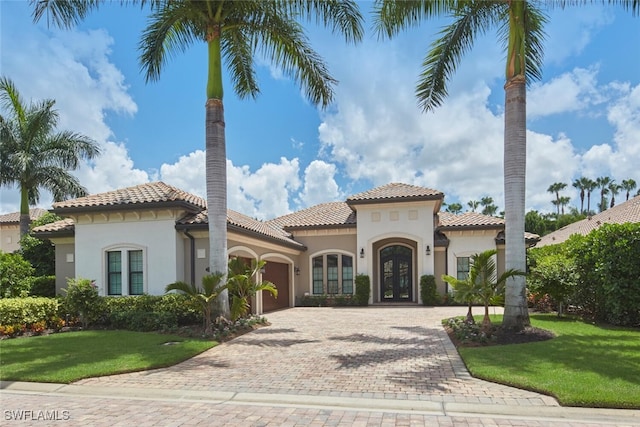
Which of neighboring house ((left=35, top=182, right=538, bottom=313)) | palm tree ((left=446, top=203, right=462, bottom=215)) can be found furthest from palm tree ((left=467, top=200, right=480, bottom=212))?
neighboring house ((left=35, top=182, right=538, bottom=313))

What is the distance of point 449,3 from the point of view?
11414 millimetres

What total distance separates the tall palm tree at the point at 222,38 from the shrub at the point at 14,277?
9076mm

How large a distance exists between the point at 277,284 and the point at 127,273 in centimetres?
750

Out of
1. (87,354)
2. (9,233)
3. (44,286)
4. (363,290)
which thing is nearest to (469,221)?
(363,290)

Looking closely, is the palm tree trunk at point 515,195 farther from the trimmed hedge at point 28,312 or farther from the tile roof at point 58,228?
the tile roof at point 58,228

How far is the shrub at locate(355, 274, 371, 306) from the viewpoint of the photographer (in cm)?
2180

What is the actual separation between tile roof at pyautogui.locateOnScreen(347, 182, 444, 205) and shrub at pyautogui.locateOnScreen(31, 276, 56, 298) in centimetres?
1382

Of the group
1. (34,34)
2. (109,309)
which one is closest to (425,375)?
(109,309)

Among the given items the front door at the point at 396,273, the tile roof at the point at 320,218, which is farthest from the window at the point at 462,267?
the tile roof at the point at 320,218

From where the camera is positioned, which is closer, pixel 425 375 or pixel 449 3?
pixel 425 375

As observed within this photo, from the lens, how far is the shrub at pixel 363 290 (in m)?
21.8

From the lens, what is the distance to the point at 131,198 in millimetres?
14766

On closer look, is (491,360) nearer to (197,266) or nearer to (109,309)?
(197,266)

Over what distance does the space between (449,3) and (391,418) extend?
10.6 meters
